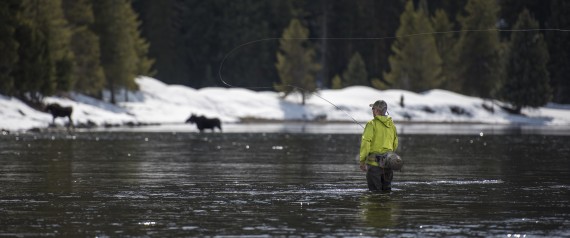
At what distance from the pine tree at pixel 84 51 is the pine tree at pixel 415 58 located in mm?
31597

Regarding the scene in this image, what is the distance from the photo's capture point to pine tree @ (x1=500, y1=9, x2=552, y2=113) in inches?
3720

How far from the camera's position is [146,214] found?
14.6 meters

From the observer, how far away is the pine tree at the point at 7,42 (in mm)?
58562

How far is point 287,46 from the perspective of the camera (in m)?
97.9

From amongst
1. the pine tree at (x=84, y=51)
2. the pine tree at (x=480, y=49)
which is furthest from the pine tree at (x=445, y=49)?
the pine tree at (x=84, y=51)

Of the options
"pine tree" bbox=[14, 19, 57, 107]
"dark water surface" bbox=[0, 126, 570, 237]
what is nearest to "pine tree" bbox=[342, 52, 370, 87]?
"pine tree" bbox=[14, 19, 57, 107]

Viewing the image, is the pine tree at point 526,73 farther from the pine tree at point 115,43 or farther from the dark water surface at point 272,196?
the dark water surface at point 272,196

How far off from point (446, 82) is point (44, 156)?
82.7 metres

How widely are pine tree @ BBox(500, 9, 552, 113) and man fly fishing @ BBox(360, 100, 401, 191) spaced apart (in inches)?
3049

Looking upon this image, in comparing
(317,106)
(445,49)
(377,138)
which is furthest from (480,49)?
(377,138)

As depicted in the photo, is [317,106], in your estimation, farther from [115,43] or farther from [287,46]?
[115,43]

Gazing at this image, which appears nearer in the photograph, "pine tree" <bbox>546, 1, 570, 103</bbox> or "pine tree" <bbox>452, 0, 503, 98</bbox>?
"pine tree" <bbox>546, 1, 570, 103</bbox>

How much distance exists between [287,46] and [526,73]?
752 inches

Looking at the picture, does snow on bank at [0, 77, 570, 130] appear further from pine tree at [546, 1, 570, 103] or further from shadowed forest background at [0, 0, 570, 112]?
pine tree at [546, 1, 570, 103]
